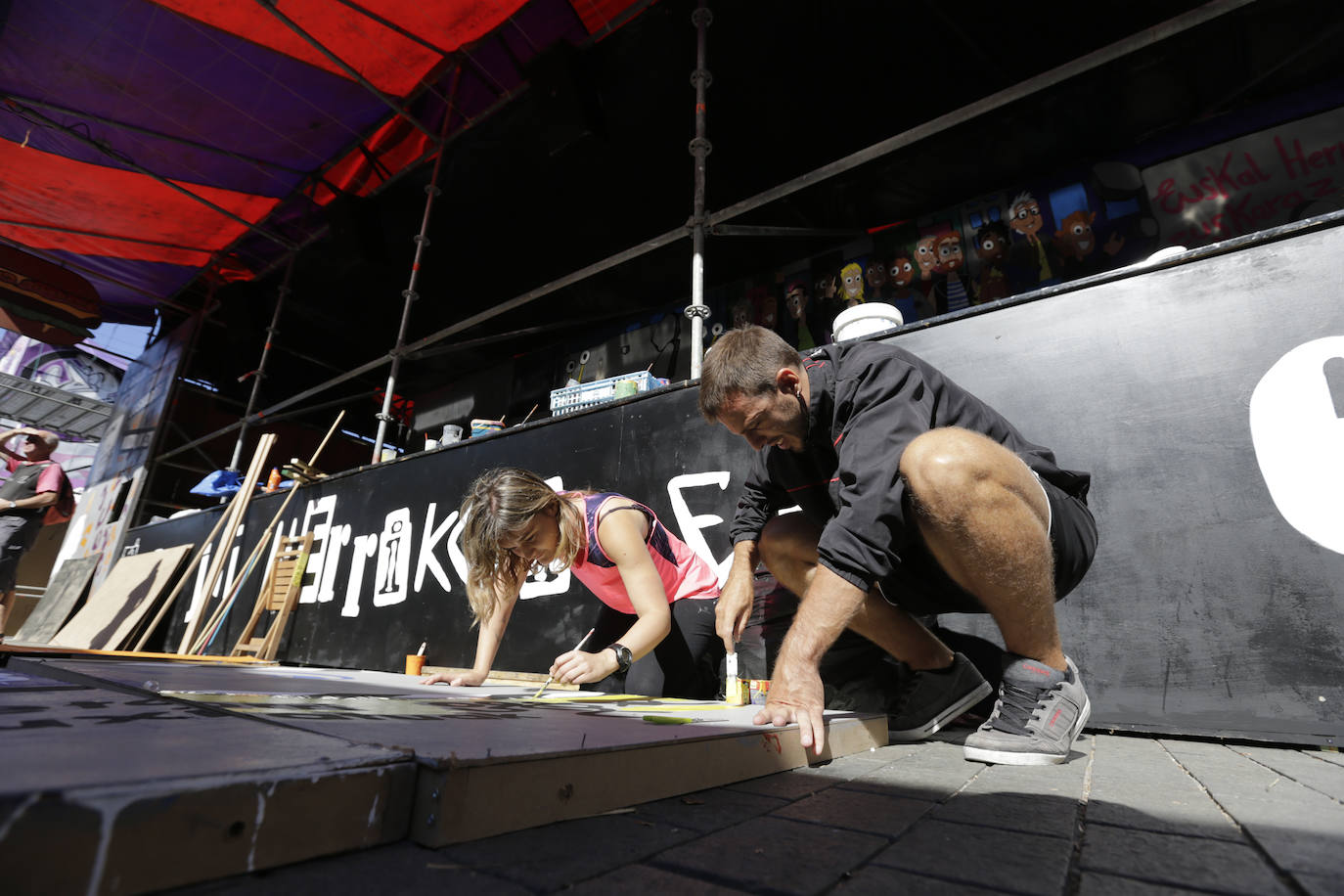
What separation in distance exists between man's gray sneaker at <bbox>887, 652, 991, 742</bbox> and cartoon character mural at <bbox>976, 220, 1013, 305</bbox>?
11.7 feet

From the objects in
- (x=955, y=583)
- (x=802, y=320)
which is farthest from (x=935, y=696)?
(x=802, y=320)

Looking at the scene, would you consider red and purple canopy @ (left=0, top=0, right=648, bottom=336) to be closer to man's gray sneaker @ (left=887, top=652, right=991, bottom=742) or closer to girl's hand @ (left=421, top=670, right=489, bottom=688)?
girl's hand @ (left=421, top=670, right=489, bottom=688)

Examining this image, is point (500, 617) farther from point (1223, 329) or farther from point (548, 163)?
point (548, 163)

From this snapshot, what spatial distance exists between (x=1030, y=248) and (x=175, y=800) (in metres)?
5.27

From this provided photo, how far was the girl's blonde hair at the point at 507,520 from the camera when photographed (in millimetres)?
2141

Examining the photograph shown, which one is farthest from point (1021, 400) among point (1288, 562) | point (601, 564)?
point (601, 564)

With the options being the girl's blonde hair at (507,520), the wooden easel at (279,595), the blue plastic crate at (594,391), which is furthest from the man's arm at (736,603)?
the wooden easel at (279,595)

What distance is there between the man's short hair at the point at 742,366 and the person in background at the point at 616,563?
0.62 meters

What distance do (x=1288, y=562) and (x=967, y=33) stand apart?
3812mm

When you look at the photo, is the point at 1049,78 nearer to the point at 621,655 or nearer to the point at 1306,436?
the point at 1306,436

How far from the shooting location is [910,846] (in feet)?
2.26

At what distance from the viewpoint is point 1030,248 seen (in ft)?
14.6

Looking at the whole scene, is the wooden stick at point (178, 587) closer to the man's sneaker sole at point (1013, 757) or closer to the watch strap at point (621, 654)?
the watch strap at point (621, 654)

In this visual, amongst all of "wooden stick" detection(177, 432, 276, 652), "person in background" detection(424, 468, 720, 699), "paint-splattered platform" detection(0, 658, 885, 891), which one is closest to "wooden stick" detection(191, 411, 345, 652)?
"wooden stick" detection(177, 432, 276, 652)
